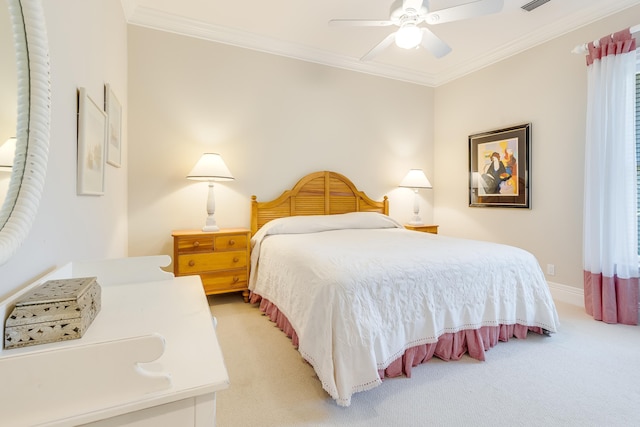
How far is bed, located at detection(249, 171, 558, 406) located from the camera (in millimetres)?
1528

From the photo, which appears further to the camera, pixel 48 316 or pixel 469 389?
pixel 469 389

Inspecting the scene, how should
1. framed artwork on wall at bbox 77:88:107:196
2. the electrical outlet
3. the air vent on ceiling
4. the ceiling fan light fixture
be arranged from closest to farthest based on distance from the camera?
framed artwork on wall at bbox 77:88:107:196 → the ceiling fan light fixture → the air vent on ceiling → the electrical outlet

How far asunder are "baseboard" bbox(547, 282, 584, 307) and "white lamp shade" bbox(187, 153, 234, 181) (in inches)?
138

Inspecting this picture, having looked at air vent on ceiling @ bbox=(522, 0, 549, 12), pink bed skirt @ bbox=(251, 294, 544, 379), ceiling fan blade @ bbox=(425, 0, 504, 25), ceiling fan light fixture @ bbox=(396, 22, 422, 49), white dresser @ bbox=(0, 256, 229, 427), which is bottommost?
pink bed skirt @ bbox=(251, 294, 544, 379)

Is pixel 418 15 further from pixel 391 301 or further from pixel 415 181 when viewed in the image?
pixel 415 181

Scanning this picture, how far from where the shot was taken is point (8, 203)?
74 centimetres

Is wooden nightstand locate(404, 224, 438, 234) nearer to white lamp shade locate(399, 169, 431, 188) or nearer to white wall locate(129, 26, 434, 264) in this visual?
white wall locate(129, 26, 434, 264)

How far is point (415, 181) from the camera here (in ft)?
12.9

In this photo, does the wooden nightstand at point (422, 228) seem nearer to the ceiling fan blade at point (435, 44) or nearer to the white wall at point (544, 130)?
the white wall at point (544, 130)

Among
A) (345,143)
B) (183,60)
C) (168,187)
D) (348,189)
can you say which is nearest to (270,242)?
(168,187)

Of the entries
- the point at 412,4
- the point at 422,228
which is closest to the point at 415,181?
the point at 422,228

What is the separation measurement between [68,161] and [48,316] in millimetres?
839

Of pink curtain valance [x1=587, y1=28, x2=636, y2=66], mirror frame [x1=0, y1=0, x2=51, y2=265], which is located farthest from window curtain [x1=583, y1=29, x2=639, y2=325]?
mirror frame [x1=0, y1=0, x2=51, y2=265]

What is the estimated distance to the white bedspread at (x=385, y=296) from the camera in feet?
4.99
